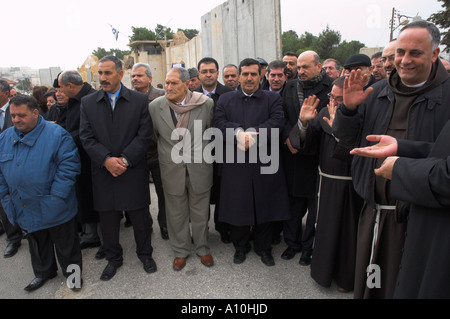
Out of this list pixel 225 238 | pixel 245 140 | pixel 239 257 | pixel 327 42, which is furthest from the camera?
pixel 327 42

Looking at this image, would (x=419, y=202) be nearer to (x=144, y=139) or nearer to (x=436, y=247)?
(x=436, y=247)

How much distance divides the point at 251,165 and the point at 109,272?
1996mm

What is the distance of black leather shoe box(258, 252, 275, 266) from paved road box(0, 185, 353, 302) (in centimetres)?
5

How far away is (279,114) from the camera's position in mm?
3383

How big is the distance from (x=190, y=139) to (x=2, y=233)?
372 centimetres

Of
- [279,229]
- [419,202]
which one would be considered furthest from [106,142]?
[419,202]

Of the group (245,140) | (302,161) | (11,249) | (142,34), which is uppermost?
(142,34)

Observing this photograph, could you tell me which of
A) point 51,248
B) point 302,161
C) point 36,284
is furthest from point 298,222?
point 36,284

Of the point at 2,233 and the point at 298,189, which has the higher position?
the point at 298,189

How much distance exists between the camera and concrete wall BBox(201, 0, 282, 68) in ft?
22.4

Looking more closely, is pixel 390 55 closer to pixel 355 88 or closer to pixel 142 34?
pixel 355 88

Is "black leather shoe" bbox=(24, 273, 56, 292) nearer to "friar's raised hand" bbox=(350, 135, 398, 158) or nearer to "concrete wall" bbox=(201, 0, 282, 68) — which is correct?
"friar's raised hand" bbox=(350, 135, 398, 158)

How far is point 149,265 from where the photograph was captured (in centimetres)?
343
